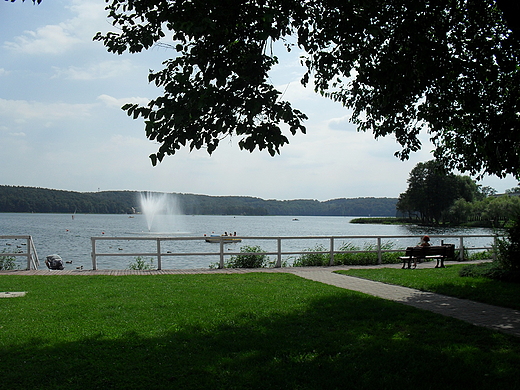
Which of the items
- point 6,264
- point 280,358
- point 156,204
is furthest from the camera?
point 156,204

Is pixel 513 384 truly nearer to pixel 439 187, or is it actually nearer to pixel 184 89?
pixel 184 89

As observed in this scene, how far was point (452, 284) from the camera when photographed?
37.8 ft

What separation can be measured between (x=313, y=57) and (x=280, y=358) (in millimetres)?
6250

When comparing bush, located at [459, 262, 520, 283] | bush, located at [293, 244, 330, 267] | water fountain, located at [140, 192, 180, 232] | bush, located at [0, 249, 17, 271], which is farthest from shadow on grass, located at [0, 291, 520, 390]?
water fountain, located at [140, 192, 180, 232]

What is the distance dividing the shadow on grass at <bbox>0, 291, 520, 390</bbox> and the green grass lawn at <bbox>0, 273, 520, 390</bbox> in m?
0.01

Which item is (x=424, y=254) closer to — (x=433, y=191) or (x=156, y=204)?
(x=156, y=204)

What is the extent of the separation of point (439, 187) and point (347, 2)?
84096 mm

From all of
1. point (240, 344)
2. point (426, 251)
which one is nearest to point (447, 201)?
point (426, 251)

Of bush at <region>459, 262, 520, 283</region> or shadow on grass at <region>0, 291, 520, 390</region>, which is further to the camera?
bush at <region>459, 262, 520, 283</region>

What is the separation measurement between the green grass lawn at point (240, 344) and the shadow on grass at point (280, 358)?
0.01 metres

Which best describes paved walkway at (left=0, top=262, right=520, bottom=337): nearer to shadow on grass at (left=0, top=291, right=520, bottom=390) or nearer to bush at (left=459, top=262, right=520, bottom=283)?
shadow on grass at (left=0, top=291, right=520, bottom=390)

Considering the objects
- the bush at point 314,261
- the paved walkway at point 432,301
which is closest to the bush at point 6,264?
the paved walkway at point 432,301

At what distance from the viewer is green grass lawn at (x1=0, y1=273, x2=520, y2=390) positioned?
4.82 meters

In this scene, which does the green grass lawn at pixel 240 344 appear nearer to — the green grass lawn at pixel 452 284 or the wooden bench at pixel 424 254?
the green grass lawn at pixel 452 284
